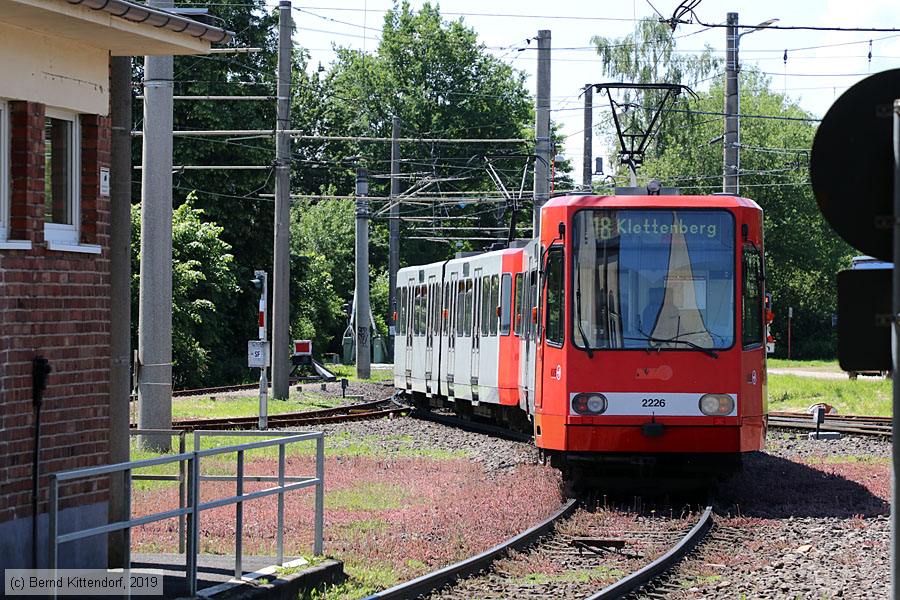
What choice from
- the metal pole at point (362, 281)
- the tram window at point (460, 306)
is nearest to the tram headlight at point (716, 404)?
the tram window at point (460, 306)

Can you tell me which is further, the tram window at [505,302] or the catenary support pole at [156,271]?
the tram window at [505,302]

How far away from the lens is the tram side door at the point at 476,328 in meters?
27.1

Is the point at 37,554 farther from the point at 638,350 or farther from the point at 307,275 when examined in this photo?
the point at 307,275

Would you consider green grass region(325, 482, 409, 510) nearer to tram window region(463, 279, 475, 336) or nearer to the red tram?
the red tram

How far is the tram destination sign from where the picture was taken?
5082mm

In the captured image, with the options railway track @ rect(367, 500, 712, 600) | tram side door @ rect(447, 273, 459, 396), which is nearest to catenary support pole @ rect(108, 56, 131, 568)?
railway track @ rect(367, 500, 712, 600)

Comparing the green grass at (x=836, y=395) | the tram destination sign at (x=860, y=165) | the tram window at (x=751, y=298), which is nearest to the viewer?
the tram destination sign at (x=860, y=165)

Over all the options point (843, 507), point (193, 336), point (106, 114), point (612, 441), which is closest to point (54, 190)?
point (106, 114)

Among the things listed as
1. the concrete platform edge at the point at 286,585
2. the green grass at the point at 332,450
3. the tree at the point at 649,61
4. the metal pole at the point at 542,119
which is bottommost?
the green grass at the point at 332,450

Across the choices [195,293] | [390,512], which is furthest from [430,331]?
[390,512]

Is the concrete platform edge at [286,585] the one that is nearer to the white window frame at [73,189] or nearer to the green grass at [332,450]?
the white window frame at [73,189]

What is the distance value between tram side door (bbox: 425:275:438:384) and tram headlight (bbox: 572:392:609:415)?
16000mm

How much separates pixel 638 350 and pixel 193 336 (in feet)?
102

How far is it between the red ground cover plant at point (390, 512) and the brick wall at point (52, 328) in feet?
5.24
